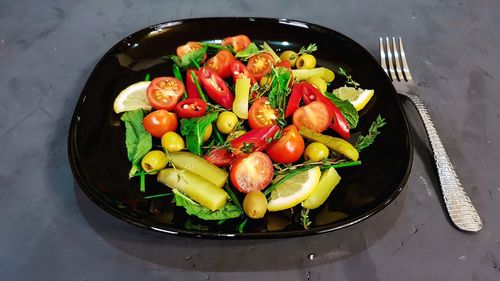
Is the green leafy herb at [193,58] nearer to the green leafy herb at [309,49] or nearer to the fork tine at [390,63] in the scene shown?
the green leafy herb at [309,49]

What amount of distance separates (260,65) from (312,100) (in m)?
0.26

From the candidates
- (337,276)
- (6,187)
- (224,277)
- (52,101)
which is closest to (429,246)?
(337,276)

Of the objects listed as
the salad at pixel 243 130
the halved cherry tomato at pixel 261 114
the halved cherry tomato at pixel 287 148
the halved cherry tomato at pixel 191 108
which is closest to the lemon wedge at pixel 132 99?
the salad at pixel 243 130

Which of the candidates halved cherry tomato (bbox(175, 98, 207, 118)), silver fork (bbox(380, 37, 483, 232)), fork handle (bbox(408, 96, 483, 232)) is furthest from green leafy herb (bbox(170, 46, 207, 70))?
fork handle (bbox(408, 96, 483, 232))

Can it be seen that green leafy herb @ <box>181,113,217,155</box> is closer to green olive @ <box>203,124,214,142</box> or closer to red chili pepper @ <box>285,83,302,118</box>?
green olive @ <box>203,124,214,142</box>

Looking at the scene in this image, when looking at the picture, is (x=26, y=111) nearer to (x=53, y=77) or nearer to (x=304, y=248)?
(x=53, y=77)

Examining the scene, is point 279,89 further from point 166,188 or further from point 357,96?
point 166,188

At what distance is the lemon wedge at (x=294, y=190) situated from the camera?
123 centimetres

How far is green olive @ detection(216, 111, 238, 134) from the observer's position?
1.44m

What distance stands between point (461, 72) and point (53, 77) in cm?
174

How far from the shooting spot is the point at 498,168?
151 centimetres

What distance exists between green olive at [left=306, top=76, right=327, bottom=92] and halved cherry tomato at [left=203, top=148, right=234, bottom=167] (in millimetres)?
439

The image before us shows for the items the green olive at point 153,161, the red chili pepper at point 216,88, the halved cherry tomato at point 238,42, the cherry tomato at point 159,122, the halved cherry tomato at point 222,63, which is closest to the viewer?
the green olive at point 153,161

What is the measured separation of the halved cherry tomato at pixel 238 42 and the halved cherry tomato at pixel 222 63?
91 mm
